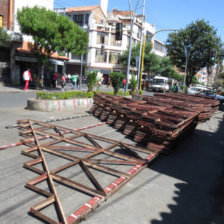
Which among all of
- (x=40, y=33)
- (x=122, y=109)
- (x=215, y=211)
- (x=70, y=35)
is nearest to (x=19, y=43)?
(x=40, y=33)

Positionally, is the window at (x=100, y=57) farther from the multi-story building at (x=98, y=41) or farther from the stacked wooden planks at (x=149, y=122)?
the stacked wooden planks at (x=149, y=122)

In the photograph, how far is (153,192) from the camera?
4.89 m

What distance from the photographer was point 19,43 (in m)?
23.8

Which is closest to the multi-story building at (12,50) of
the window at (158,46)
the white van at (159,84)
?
the white van at (159,84)

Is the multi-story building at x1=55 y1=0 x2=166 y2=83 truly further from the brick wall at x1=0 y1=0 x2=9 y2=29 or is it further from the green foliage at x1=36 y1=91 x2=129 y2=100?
the green foliage at x1=36 y1=91 x2=129 y2=100

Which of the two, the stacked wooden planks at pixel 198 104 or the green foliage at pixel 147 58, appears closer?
the stacked wooden planks at pixel 198 104

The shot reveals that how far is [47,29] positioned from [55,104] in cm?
1037

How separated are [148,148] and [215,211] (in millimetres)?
3299

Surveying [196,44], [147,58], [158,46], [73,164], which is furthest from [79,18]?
[73,164]

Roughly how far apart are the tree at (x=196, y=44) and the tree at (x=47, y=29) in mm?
21753

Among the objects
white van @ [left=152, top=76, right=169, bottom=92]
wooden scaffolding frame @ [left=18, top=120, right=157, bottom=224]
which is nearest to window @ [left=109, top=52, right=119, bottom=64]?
white van @ [left=152, top=76, right=169, bottom=92]

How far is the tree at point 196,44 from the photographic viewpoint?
38375 mm

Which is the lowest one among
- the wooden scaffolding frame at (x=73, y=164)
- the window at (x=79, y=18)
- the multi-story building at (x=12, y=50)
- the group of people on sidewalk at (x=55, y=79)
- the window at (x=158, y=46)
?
the wooden scaffolding frame at (x=73, y=164)

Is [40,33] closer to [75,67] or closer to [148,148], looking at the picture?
[148,148]
